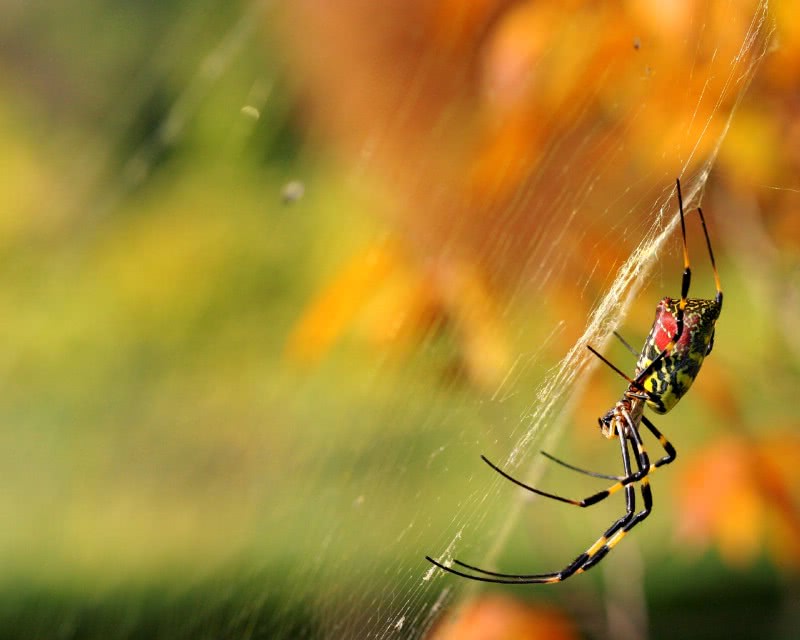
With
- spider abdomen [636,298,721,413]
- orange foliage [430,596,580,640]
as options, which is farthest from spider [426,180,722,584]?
orange foliage [430,596,580,640]

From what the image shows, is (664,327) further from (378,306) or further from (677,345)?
(378,306)

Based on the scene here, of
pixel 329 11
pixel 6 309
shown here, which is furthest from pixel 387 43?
pixel 6 309

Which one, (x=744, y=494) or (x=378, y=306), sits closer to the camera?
(x=378, y=306)

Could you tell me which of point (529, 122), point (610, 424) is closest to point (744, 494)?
point (610, 424)

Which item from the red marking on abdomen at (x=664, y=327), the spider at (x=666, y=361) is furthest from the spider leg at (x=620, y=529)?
the red marking on abdomen at (x=664, y=327)

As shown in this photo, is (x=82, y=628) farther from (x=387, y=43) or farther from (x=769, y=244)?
(x=769, y=244)

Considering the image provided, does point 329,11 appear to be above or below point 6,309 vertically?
above

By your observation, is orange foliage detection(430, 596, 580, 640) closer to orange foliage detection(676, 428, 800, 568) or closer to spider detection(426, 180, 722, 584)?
orange foliage detection(676, 428, 800, 568)

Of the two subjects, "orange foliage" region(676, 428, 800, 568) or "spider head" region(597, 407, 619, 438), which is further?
"orange foliage" region(676, 428, 800, 568)
